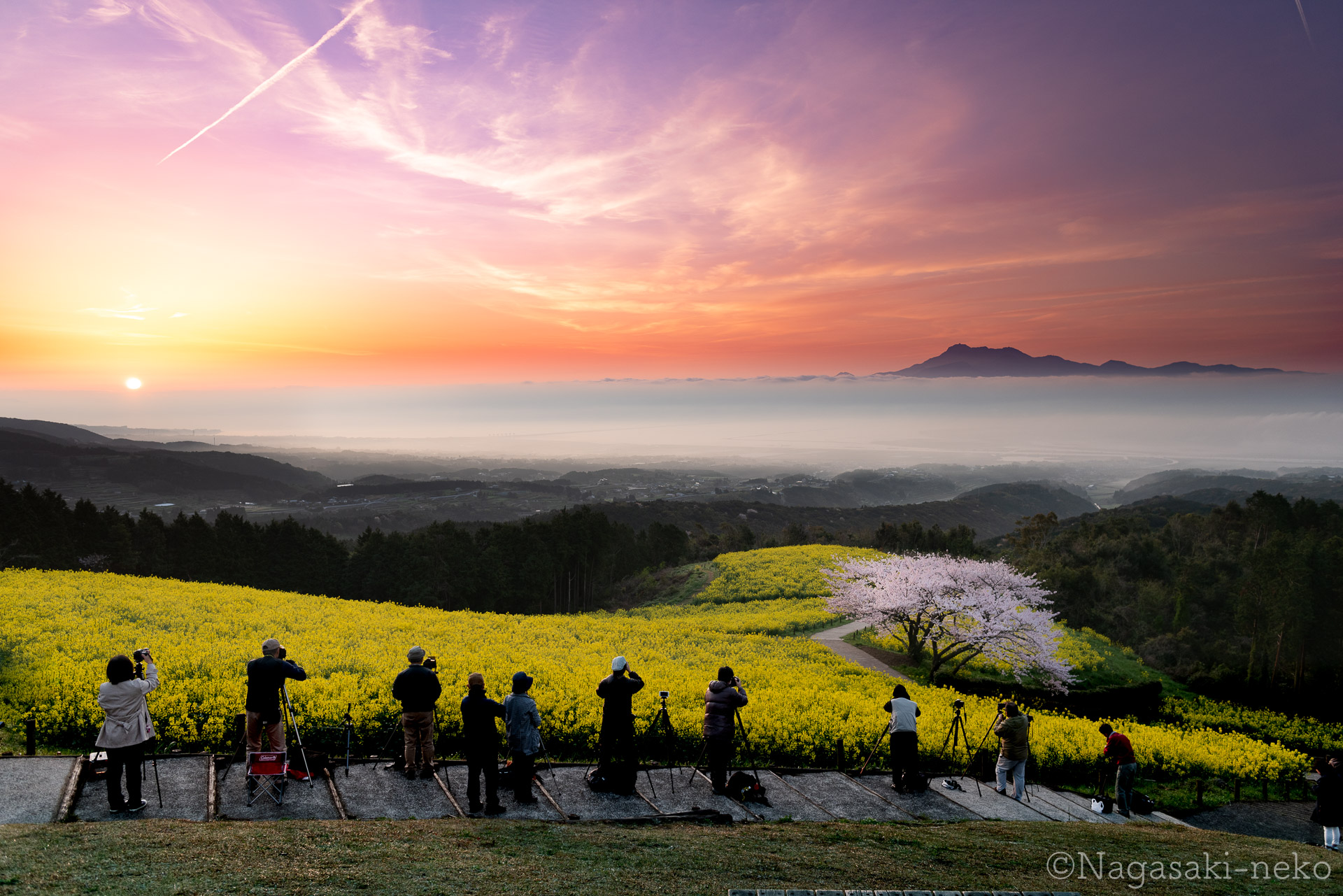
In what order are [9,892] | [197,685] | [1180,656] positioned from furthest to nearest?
[1180,656] < [197,685] < [9,892]

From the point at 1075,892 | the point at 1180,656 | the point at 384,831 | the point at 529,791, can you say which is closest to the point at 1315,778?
the point at 1075,892

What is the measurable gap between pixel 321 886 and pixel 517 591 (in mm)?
74995

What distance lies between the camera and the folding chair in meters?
11.2

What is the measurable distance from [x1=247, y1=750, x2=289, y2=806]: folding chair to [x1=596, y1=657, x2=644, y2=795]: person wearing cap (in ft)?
17.3

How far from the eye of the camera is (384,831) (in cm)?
985

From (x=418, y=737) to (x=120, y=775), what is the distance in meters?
4.37

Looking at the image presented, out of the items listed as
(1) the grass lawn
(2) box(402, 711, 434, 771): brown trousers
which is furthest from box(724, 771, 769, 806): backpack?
(2) box(402, 711, 434, 771): brown trousers

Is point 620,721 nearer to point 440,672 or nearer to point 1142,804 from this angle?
point 440,672

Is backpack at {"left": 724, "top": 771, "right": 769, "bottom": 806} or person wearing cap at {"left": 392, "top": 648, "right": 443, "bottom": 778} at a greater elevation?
person wearing cap at {"left": 392, "top": 648, "right": 443, "bottom": 778}

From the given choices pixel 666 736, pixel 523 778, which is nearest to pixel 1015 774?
pixel 666 736

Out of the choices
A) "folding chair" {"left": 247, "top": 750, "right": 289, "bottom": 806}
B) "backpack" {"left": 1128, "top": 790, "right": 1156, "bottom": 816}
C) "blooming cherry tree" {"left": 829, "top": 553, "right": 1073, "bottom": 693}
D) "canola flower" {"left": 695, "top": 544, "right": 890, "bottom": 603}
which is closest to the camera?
"folding chair" {"left": 247, "top": 750, "right": 289, "bottom": 806}

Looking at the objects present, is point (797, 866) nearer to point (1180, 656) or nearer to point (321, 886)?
point (321, 886)

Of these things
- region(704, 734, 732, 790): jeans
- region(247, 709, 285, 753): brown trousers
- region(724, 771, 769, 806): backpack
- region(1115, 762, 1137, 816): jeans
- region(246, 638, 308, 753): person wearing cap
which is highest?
region(246, 638, 308, 753): person wearing cap

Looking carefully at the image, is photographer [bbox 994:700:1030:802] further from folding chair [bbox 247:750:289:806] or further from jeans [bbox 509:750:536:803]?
folding chair [bbox 247:750:289:806]
